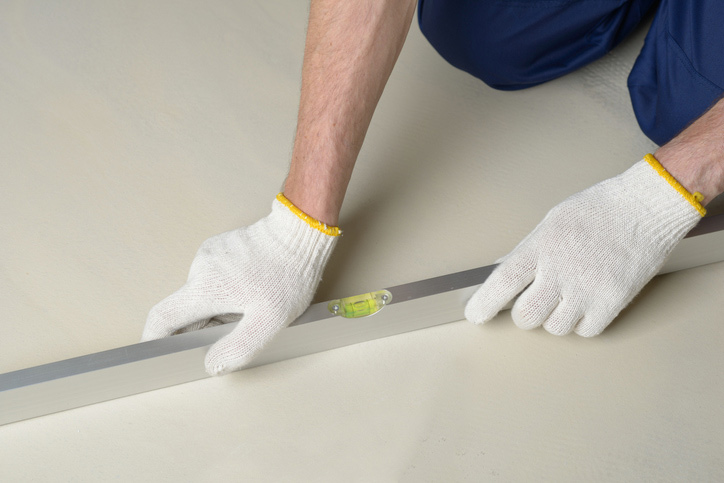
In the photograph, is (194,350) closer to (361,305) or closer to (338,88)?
(361,305)

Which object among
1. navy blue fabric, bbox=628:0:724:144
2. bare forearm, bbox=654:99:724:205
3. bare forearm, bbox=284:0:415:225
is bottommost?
bare forearm, bbox=654:99:724:205

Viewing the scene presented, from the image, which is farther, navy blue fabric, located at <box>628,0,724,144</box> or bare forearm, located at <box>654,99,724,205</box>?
navy blue fabric, located at <box>628,0,724,144</box>

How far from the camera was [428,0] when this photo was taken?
1.86 m

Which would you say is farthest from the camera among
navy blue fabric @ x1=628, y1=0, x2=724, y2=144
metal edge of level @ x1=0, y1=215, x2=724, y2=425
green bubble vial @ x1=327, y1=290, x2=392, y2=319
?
navy blue fabric @ x1=628, y1=0, x2=724, y2=144

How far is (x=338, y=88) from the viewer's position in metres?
1.32

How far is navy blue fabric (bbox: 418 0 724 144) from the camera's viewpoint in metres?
1.62

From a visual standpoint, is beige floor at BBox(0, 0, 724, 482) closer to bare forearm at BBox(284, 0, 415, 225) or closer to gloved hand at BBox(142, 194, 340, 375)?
gloved hand at BBox(142, 194, 340, 375)

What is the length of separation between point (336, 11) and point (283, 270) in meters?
0.53

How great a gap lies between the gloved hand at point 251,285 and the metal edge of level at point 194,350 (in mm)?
39

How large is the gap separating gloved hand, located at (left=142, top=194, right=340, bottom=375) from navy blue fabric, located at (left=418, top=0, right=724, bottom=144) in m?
0.81

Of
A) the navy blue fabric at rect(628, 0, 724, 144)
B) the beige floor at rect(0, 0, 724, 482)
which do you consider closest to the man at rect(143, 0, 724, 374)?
the beige floor at rect(0, 0, 724, 482)

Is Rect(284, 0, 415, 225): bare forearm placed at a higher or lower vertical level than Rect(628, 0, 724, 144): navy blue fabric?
higher

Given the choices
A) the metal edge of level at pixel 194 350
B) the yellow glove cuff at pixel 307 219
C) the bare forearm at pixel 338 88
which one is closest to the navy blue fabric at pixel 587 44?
the metal edge of level at pixel 194 350

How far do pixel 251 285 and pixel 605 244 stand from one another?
0.71 metres
